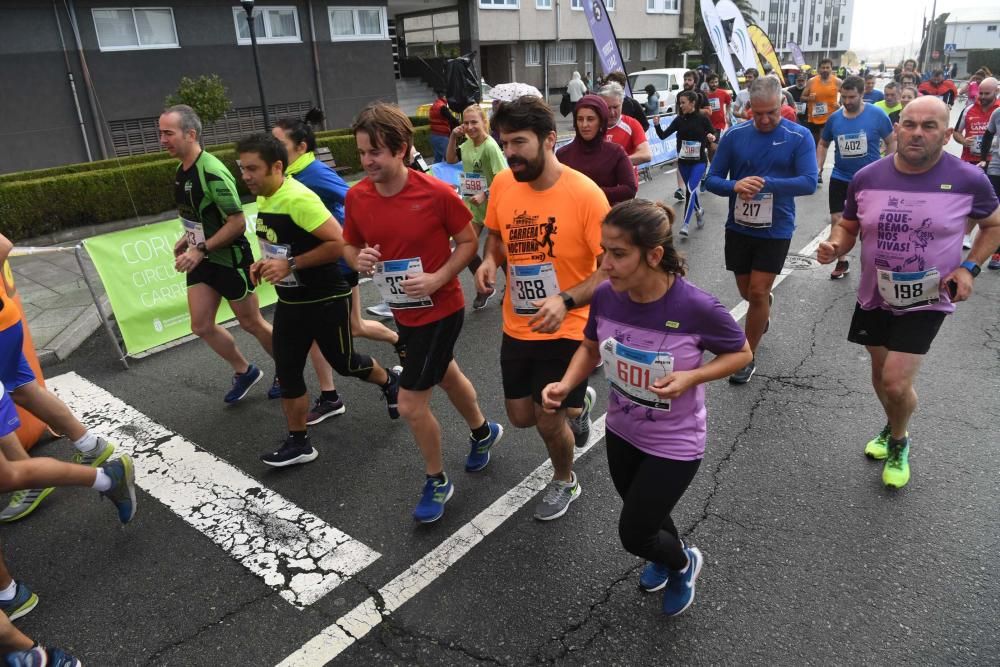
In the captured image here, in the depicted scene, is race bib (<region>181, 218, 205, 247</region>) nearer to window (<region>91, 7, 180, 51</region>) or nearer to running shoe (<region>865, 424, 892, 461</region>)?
running shoe (<region>865, 424, 892, 461</region>)

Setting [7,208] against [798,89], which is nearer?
[7,208]

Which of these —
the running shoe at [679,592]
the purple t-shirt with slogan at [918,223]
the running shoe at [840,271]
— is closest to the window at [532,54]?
the running shoe at [840,271]

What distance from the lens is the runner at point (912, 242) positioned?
3447 millimetres

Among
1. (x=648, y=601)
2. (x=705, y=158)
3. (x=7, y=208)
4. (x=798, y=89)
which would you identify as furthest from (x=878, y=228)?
(x=798, y=89)

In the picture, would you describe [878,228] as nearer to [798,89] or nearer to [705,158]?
[705,158]

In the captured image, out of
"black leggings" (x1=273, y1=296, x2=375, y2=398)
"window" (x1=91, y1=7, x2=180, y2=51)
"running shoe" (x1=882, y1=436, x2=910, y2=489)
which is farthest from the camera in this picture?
"window" (x1=91, y1=7, x2=180, y2=51)

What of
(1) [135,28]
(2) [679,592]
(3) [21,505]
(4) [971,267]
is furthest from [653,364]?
(1) [135,28]

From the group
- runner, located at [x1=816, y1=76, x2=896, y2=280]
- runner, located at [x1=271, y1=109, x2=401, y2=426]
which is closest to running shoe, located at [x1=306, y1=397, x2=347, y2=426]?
runner, located at [x1=271, y1=109, x2=401, y2=426]

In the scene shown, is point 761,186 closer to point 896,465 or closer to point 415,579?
point 896,465

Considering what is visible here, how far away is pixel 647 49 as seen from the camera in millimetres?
42406

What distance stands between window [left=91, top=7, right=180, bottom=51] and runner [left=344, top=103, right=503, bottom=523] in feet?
55.6

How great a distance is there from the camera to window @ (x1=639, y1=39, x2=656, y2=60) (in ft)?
137

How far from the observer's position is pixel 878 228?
3.63 metres

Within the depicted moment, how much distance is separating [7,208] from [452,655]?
424 inches
